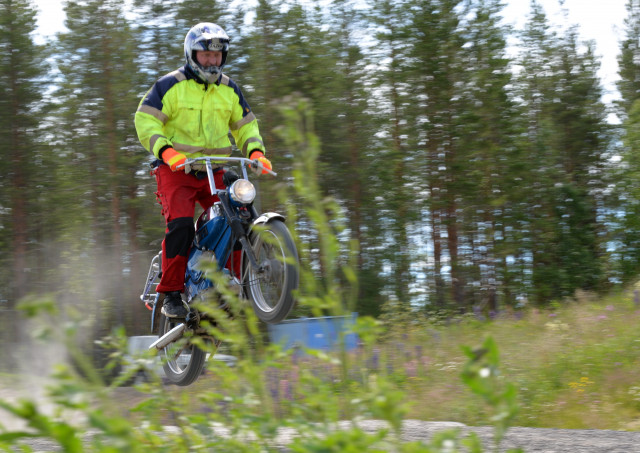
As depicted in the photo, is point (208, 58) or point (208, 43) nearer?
point (208, 43)

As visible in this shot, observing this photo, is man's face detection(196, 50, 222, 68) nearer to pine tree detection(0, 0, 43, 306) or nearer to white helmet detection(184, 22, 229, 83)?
white helmet detection(184, 22, 229, 83)

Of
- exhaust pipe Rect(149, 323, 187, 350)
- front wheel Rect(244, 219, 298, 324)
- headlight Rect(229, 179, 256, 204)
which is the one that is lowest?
exhaust pipe Rect(149, 323, 187, 350)

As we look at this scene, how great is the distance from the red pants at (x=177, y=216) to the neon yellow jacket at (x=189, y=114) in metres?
0.21

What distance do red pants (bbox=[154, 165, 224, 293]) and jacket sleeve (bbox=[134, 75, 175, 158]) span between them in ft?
0.89

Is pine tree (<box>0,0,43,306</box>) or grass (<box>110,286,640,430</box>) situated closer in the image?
grass (<box>110,286,640,430</box>)

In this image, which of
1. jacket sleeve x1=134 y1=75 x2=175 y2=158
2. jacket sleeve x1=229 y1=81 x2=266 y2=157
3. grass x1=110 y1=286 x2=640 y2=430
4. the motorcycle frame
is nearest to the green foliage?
grass x1=110 y1=286 x2=640 y2=430

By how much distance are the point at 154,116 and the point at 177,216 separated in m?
0.72

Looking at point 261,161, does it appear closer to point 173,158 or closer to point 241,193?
point 241,193

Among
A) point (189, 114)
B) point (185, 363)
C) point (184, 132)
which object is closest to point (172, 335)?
point (185, 363)

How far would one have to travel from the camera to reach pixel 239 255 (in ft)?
15.7

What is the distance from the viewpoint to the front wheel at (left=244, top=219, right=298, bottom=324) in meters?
4.20

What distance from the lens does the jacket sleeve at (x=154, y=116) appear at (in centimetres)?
484

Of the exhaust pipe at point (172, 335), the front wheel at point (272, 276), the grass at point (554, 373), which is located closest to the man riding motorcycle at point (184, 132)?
the exhaust pipe at point (172, 335)

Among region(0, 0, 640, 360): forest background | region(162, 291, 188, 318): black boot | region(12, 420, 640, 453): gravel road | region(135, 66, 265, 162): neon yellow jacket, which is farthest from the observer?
region(0, 0, 640, 360): forest background
